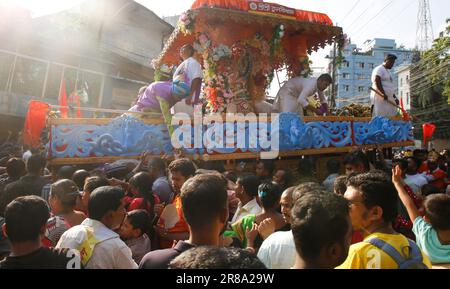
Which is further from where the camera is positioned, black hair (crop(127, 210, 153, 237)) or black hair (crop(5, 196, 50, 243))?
black hair (crop(127, 210, 153, 237))

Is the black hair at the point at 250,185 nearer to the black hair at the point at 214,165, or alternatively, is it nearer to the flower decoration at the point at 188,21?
the black hair at the point at 214,165

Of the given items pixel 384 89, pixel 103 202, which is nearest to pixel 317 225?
pixel 103 202

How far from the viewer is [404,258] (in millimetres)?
1739

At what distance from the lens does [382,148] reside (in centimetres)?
851

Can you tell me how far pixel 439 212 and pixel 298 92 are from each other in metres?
6.26

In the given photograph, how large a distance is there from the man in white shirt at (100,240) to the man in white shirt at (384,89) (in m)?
7.50

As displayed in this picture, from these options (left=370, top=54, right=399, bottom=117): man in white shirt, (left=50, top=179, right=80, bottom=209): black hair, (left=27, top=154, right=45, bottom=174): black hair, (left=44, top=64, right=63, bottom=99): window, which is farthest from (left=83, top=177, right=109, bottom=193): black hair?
(left=44, top=64, right=63, bottom=99): window

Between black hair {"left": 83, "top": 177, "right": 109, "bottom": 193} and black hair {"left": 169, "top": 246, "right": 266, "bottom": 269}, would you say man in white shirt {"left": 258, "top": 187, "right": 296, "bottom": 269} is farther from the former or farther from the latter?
black hair {"left": 83, "top": 177, "right": 109, "bottom": 193}

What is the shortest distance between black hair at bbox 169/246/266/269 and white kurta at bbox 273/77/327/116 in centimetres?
700

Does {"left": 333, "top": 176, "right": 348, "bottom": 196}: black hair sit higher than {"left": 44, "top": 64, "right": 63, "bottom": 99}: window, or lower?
lower

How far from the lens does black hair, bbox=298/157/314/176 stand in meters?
7.50
